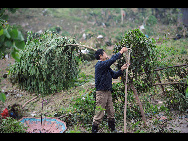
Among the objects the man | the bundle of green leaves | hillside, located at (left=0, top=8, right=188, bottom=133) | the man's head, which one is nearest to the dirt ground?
hillside, located at (left=0, top=8, right=188, bottom=133)

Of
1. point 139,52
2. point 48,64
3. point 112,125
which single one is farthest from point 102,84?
point 48,64

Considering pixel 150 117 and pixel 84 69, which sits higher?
pixel 84 69

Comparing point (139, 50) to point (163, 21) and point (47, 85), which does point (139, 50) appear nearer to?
point (47, 85)

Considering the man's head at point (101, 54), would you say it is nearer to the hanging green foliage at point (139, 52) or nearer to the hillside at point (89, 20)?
the hanging green foliage at point (139, 52)

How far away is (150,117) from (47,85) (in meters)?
2.37

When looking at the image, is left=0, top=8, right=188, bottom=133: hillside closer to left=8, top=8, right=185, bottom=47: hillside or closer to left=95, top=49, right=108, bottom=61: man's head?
left=8, top=8, right=185, bottom=47: hillside

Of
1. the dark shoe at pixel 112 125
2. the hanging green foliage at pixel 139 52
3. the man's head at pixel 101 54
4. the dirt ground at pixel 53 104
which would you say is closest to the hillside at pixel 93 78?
the dirt ground at pixel 53 104

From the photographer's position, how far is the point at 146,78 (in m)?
3.99

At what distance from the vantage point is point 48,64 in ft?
13.6

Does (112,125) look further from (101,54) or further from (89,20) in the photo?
(89,20)

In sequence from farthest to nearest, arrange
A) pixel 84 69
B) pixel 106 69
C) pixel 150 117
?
1. pixel 84 69
2. pixel 150 117
3. pixel 106 69

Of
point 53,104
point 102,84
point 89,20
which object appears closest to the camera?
point 102,84

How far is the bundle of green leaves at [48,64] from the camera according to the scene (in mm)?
4102

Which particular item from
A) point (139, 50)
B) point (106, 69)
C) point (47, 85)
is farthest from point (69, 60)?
point (139, 50)
